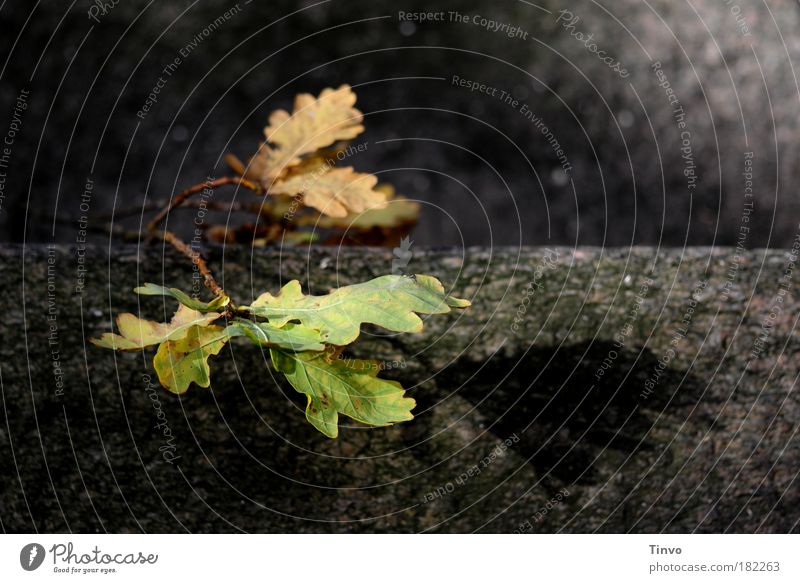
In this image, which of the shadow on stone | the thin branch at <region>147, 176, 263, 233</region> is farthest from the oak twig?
the shadow on stone

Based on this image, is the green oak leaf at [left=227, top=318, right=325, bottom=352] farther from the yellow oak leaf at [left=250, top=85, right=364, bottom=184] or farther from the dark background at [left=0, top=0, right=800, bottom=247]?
the dark background at [left=0, top=0, right=800, bottom=247]

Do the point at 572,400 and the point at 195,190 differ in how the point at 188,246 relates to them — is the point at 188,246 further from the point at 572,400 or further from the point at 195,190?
the point at 572,400

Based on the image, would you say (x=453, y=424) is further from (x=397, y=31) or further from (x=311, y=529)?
(x=397, y=31)

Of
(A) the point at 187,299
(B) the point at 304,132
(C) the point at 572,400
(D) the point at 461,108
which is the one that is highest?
(D) the point at 461,108

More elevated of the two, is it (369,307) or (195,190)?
(195,190)

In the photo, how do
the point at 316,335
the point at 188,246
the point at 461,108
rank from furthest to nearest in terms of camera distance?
the point at 461,108 → the point at 188,246 → the point at 316,335

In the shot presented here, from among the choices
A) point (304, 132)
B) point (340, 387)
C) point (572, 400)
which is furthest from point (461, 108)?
point (340, 387)

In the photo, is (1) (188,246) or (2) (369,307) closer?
(2) (369,307)
